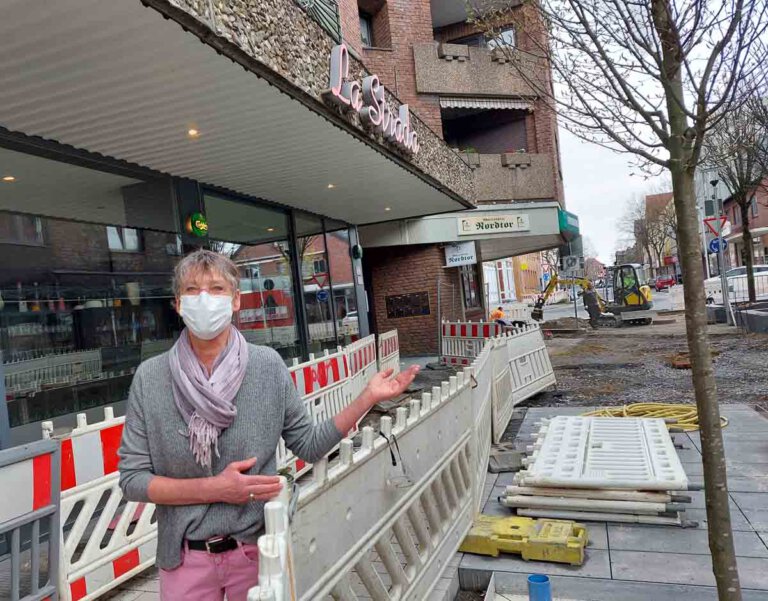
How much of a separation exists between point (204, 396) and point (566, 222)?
730 inches

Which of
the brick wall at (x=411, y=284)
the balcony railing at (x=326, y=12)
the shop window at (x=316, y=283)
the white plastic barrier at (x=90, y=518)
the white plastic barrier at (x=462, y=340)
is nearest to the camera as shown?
the white plastic barrier at (x=90, y=518)

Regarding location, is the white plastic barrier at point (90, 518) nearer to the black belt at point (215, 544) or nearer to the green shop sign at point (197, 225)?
the black belt at point (215, 544)

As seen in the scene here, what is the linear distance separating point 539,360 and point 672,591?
20.0ft

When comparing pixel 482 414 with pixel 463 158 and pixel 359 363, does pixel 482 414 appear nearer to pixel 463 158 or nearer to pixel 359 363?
pixel 359 363

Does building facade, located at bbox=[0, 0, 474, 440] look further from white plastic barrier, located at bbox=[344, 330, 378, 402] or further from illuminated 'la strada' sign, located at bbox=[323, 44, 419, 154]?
white plastic barrier, located at bbox=[344, 330, 378, 402]

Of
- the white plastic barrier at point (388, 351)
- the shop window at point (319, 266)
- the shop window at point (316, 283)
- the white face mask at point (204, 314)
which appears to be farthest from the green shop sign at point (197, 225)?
the white face mask at point (204, 314)

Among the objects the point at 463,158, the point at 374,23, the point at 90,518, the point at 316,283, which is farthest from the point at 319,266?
the point at 90,518

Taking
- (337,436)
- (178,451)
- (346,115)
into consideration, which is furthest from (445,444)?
(346,115)

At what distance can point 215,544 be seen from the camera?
177cm

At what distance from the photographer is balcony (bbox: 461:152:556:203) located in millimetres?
17094

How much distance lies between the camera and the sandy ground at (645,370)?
8.62 meters

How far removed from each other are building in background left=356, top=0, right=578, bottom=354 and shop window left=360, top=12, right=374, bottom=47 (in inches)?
1.2

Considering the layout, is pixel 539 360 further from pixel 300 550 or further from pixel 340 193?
pixel 300 550

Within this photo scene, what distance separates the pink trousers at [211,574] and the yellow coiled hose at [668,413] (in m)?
5.81
